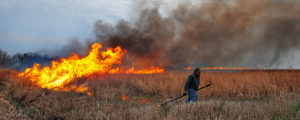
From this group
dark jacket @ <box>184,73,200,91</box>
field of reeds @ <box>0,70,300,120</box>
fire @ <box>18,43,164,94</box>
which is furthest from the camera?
fire @ <box>18,43,164,94</box>

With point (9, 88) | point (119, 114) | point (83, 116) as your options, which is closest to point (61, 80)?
point (9, 88)

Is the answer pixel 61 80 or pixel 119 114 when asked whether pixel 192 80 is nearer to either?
pixel 119 114

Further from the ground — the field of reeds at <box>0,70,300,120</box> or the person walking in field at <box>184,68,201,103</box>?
the person walking in field at <box>184,68,201,103</box>

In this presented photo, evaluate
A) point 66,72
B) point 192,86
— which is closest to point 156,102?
point 192,86

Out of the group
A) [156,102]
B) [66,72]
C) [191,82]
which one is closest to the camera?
[191,82]

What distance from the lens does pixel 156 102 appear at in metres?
11.0

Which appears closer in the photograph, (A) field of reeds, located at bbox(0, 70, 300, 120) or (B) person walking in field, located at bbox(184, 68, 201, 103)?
(A) field of reeds, located at bbox(0, 70, 300, 120)

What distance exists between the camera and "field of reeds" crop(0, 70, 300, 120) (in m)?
6.36

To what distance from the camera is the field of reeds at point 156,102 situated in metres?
6.36

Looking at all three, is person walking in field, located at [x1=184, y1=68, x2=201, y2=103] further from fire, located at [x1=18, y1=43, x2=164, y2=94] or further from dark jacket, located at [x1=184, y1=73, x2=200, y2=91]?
fire, located at [x1=18, y1=43, x2=164, y2=94]

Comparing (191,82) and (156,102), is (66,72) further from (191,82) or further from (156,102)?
(191,82)

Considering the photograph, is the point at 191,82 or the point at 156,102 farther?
the point at 156,102

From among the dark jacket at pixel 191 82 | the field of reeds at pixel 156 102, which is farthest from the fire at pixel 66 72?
the dark jacket at pixel 191 82

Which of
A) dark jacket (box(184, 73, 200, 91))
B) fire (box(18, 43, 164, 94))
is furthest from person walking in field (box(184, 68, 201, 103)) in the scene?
fire (box(18, 43, 164, 94))
